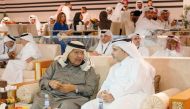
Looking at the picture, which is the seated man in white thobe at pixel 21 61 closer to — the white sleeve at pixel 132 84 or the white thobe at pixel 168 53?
the white thobe at pixel 168 53

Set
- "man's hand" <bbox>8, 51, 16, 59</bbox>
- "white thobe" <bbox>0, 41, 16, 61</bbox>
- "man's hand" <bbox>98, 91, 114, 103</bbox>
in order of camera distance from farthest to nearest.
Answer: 1. "white thobe" <bbox>0, 41, 16, 61</bbox>
2. "man's hand" <bbox>8, 51, 16, 59</bbox>
3. "man's hand" <bbox>98, 91, 114, 103</bbox>

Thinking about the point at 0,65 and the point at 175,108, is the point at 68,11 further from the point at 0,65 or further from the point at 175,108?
the point at 175,108

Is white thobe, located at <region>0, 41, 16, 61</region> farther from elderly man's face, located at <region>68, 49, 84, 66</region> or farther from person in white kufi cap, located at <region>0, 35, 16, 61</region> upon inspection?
elderly man's face, located at <region>68, 49, 84, 66</region>

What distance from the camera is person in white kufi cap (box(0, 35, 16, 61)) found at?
750 cm

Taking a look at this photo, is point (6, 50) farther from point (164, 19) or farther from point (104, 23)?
point (164, 19)

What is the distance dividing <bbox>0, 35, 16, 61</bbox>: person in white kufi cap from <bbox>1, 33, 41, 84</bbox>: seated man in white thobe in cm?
23

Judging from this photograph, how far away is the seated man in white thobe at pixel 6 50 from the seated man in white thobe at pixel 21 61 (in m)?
0.22

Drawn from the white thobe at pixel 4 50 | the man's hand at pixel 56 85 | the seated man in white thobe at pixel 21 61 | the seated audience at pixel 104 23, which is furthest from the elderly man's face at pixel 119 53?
the seated audience at pixel 104 23

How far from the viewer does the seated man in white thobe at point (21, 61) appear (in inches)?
279

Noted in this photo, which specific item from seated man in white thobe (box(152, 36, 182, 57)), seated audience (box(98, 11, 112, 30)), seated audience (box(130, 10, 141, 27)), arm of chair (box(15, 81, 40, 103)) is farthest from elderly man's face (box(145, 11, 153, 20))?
arm of chair (box(15, 81, 40, 103))

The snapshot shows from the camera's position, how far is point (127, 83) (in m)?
3.97

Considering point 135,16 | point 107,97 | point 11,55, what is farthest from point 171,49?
point 135,16

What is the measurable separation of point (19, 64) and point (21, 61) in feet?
0.21

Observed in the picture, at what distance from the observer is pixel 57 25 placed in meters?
10.5
